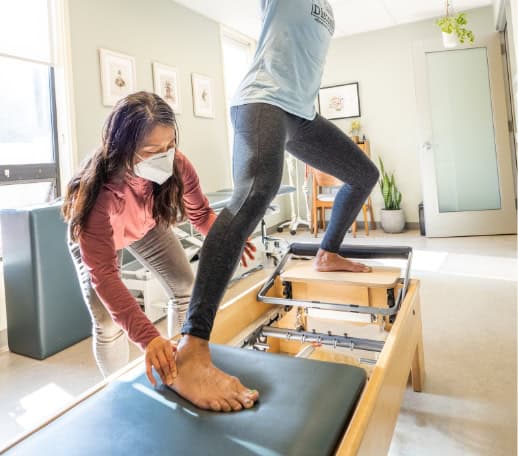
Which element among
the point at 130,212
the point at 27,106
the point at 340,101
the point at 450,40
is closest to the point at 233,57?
the point at 340,101

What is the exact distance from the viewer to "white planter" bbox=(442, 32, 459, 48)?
13.7 feet

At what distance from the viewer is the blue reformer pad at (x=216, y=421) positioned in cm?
71

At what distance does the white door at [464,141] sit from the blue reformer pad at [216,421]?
413 cm

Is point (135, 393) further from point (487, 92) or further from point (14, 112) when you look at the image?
point (487, 92)

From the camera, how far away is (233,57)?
5.24m

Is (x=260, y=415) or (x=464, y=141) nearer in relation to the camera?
(x=260, y=415)

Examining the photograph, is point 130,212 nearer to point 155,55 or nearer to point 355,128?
point 155,55

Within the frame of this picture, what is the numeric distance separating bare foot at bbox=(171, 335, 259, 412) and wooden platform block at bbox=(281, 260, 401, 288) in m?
0.81

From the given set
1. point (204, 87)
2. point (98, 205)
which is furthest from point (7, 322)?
point (204, 87)

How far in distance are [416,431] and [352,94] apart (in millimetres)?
4783

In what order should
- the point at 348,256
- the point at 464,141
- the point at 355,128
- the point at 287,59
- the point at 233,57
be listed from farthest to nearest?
the point at 355,128 < the point at 233,57 < the point at 464,141 < the point at 348,256 < the point at 287,59

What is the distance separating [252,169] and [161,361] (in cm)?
51

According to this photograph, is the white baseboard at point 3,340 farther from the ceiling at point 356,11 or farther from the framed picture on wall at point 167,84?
the ceiling at point 356,11

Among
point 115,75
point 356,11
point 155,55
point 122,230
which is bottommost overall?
point 122,230
